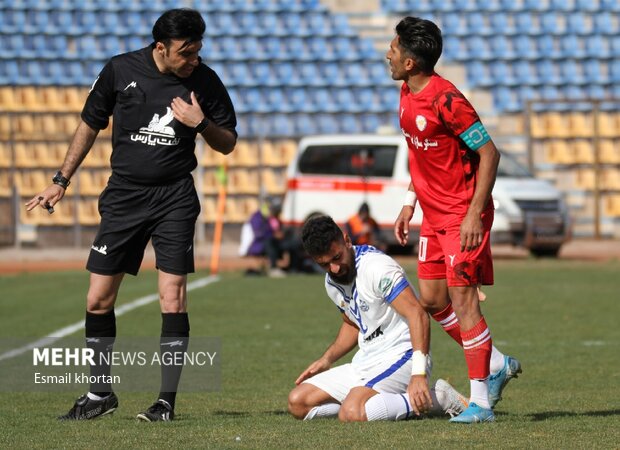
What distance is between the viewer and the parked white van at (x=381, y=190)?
2402 cm

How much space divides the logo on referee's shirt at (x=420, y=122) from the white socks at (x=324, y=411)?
64.8 inches

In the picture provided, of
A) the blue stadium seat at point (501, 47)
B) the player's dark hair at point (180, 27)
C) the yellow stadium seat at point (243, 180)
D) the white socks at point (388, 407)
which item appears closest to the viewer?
the player's dark hair at point (180, 27)

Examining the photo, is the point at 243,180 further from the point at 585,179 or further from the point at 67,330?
the point at 67,330

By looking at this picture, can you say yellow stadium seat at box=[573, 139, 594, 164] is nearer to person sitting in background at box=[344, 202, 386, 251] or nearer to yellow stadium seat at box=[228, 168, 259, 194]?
yellow stadium seat at box=[228, 168, 259, 194]

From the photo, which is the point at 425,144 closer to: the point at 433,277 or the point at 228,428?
the point at 433,277

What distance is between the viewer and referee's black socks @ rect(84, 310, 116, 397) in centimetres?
707

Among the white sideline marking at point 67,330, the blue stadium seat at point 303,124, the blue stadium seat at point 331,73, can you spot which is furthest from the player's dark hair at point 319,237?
the blue stadium seat at point 331,73

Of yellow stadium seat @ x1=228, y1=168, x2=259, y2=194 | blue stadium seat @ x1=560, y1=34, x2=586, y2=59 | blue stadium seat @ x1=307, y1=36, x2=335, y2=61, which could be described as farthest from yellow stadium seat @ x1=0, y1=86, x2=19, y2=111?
blue stadium seat @ x1=560, y1=34, x2=586, y2=59

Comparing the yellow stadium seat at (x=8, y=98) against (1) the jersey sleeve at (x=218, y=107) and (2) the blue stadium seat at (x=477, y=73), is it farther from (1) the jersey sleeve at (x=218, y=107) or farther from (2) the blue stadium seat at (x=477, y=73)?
(1) the jersey sleeve at (x=218, y=107)

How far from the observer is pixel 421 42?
6.52 m

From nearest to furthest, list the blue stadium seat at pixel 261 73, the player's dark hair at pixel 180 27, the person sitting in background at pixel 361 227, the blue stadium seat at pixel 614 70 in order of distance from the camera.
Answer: the player's dark hair at pixel 180 27, the person sitting in background at pixel 361 227, the blue stadium seat at pixel 261 73, the blue stadium seat at pixel 614 70

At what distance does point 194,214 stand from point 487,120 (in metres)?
22.6

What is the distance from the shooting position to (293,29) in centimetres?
3055

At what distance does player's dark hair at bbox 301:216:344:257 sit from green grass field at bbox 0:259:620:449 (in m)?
0.89
